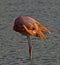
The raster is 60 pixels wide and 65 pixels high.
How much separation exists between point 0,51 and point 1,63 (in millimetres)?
1178

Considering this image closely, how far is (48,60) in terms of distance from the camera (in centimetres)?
1033

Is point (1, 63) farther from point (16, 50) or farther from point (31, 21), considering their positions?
point (31, 21)

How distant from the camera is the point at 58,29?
13742 millimetres

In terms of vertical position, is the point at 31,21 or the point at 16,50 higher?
the point at 31,21

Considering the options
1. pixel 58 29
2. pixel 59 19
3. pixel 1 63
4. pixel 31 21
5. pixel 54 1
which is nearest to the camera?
pixel 31 21

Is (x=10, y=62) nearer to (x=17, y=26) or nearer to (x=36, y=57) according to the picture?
(x=36, y=57)

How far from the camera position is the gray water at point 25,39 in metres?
10.5

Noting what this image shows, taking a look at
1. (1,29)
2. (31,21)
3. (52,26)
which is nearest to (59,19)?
(52,26)

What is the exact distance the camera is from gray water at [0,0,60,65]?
34.5 feet

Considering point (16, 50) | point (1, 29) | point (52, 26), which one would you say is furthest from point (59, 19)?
point (16, 50)

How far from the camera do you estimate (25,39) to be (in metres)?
12.6

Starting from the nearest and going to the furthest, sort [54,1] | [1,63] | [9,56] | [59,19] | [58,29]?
[1,63], [9,56], [58,29], [59,19], [54,1]

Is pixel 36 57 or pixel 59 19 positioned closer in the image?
pixel 36 57

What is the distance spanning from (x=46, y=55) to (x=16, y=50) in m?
0.96
